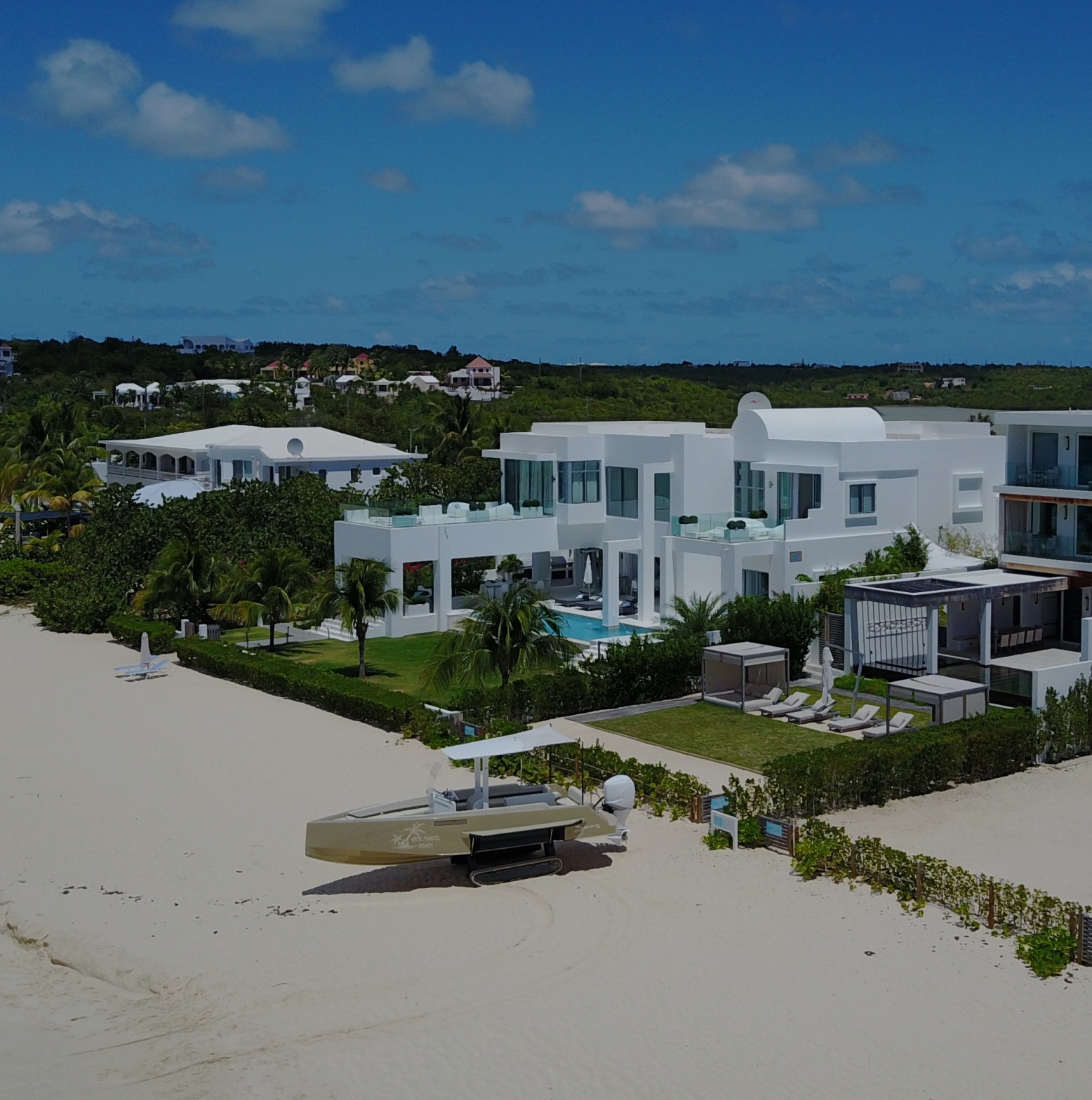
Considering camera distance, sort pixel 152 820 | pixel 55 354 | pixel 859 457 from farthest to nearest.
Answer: pixel 55 354 → pixel 859 457 → pixel 152 820

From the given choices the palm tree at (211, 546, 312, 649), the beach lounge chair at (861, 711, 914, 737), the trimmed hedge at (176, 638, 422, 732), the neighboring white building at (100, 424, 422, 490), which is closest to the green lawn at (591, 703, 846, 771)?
the beach lounge chair at (861, 711, 914, 737)

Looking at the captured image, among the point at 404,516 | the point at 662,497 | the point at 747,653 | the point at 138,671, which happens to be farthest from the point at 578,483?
the point at 138,671

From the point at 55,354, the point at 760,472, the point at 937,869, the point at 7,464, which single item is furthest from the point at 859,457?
the point at 55,354

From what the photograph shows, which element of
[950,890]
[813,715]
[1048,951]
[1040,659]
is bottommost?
[1048,951]

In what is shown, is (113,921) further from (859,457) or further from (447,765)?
(859,457)

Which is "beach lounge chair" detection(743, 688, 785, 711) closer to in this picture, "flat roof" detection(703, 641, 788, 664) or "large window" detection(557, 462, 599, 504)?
"flat roof" detection(703, 641, 788, 664)

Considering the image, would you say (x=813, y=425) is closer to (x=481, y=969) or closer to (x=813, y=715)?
(x=813, y=715)
